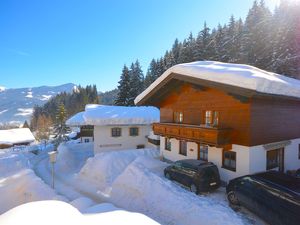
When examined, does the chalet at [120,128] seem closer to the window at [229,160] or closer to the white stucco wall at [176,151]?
the white stucco wall at [176,151]

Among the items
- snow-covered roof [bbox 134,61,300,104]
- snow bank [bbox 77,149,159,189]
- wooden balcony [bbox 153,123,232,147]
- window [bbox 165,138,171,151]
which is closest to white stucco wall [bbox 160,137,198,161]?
window [bbox 165,138,171,151]

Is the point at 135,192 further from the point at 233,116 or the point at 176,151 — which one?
the point at 233,116

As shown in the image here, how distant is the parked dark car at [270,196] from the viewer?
28.7 ft

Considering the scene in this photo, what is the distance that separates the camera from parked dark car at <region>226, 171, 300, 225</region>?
8750mm

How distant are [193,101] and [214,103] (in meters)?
2.16

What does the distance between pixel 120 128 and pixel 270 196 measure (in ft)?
67.5

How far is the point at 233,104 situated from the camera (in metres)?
14.0

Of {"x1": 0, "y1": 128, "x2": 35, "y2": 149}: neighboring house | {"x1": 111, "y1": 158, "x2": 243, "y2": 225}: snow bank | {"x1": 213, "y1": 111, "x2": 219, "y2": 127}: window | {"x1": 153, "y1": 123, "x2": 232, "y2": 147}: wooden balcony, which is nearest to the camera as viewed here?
{"x1": 111, "y1": 158, "x2": 243, "y2": 225}: snow bank

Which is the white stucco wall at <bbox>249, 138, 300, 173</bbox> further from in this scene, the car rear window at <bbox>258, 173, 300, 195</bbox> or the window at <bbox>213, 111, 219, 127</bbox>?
the window at <bbox>213, 111, 219, 127</bbox>

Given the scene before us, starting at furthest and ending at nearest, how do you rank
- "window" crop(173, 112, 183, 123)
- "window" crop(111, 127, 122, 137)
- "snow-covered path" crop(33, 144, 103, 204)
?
"window" crop(111, 127, 122, 137), "window" crop(173, 112, 183, 123), "snow-covered path" crop(33, 144, 103, 204)

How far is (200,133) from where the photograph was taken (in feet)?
48.1

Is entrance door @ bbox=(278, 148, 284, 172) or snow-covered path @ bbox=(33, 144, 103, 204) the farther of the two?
snow-covered path @ bbox=(33, 144, 103, 204)

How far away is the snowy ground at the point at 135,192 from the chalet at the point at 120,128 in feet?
15.1

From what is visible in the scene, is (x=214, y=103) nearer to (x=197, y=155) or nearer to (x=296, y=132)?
(x=197, y=155)
